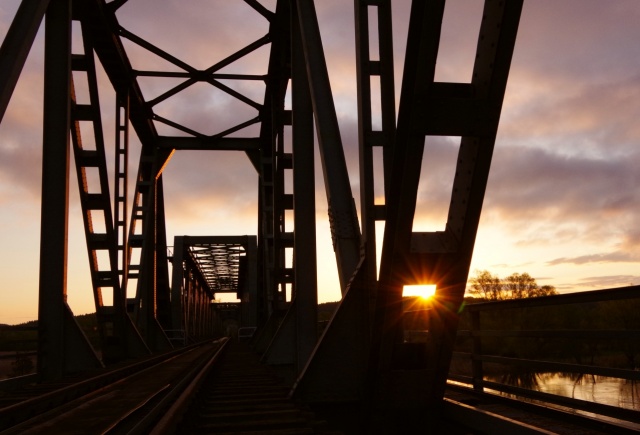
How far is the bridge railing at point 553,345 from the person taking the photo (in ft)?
13.1

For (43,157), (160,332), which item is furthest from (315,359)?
(160,332)

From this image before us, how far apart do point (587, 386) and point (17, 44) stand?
31014mm

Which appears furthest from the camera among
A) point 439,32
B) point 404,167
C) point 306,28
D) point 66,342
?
point 66,342

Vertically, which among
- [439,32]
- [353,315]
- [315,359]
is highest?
[439,32]

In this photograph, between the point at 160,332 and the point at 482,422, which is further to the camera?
the point at 160,332

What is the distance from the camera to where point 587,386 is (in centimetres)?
3119

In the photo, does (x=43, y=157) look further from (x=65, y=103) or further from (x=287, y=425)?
(x=287, y=425)

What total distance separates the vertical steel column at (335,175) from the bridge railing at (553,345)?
4.44 ft

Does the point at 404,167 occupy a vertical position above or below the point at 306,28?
below

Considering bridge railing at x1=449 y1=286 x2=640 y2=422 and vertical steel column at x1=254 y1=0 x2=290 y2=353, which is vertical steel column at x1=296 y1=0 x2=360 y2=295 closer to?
bridge railing at x1=449 y1=286 x2=640 y2=422

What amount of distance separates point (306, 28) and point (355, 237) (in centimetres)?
401

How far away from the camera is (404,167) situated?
4566 mm

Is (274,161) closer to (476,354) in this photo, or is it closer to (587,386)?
(476,354)

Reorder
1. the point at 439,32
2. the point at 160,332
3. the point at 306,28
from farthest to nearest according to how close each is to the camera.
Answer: the point at 160,332, the point at 306,28, the point at 439,32
